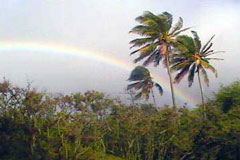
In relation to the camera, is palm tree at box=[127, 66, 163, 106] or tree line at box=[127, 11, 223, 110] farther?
palm tree at box=[127, 66, 163, 106]

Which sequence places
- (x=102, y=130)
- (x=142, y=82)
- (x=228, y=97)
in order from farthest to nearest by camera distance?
1. (x=142, y=82)
2. (x=102, y=130)
3. (x=228, y=97)

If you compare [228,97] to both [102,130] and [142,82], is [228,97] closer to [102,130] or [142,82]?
[102,130]

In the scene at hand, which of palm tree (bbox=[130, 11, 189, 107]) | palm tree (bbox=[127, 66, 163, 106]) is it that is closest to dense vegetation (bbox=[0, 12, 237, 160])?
palm tree (bbox=[130, 11, 189, 107])

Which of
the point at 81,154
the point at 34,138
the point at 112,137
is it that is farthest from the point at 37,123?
the point at 112,137

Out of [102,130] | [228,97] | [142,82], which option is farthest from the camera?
[142,82]

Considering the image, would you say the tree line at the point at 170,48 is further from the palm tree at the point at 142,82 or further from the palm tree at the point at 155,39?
the palm tree at the point at 142,82

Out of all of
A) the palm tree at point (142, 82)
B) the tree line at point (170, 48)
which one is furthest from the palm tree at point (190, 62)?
the palm tree at point (142, 82)

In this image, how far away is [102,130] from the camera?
31.2 metres

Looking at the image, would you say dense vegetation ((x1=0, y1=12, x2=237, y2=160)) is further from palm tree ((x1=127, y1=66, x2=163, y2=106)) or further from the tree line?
palm tree ((x1=127, y1=66, x2=163, y2=106))

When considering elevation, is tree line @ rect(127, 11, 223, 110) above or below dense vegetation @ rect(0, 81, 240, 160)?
above

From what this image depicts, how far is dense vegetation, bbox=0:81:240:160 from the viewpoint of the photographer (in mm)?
27094

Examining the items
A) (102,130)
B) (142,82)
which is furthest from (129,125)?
(142,82)

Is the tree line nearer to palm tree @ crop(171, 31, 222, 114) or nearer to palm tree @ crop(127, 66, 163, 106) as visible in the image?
palm tree @ crop(171, 31, 222, 114)

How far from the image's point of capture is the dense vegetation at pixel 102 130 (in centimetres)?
2709
